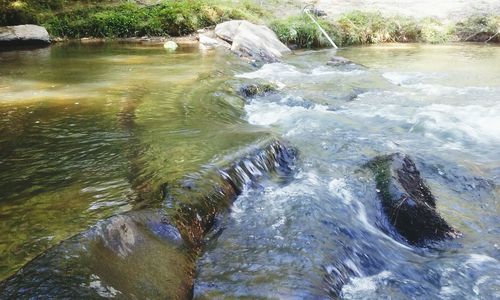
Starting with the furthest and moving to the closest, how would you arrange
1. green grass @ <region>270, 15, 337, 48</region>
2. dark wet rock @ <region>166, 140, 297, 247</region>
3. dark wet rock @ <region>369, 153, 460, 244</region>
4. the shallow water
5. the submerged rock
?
green grass @ <region>270, 15, 337, 48</region>
the submerged rock
dark wet rock @ <region>369, 153, 460, 244</region>
dark wet rock @ <region>166, 140, 297, 247</region>
the shallow water

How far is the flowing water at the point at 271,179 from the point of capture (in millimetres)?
3582

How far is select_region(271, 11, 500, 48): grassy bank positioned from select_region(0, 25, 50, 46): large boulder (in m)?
10.2

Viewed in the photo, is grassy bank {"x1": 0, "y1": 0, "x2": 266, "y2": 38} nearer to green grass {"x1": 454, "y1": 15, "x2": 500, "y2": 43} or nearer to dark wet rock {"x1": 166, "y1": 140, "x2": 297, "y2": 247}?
green grass {"x1": 454, "y1": 15, "x2": 500, "y2": 43}

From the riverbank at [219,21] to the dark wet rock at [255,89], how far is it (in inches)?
382

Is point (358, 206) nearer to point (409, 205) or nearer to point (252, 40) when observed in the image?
point (409, 205)

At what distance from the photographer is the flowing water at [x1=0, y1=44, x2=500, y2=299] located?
3.58 metres

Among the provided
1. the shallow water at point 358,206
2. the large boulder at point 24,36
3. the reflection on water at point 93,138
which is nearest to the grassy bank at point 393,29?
the large boulder at point 24,36

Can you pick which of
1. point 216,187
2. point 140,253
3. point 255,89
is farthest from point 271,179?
point 255,89

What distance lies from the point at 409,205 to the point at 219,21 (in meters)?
16.4

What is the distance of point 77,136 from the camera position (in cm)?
607

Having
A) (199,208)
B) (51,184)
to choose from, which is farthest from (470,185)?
(51,184)

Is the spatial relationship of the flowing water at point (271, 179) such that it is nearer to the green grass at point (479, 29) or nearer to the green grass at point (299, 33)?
the green grass at point (299, 33)

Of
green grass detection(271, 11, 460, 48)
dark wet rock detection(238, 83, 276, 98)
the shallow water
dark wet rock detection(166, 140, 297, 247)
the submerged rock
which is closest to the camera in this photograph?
the shallow water

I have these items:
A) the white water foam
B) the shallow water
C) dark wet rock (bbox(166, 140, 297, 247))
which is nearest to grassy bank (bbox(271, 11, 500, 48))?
the shallow water
